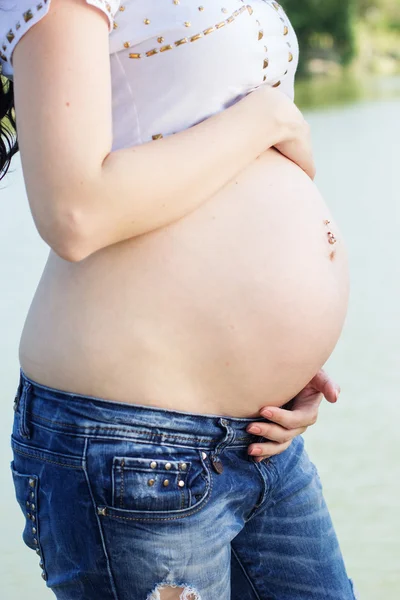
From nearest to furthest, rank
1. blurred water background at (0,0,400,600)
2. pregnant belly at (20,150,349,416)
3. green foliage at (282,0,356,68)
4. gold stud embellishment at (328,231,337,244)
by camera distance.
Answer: pregnant belly at (20,150,349,416)
gold stud embellishment at (328,231,337,244)
blurred water background at (0,0,400,600)
green foliage at (282,0,356,68)

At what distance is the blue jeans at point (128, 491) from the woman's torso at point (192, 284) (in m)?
0.02

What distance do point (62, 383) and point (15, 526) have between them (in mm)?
1332

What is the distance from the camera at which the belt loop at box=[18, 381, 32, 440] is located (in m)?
0.96

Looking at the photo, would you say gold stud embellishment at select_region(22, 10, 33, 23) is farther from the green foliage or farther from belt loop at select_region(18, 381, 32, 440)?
the green foliage

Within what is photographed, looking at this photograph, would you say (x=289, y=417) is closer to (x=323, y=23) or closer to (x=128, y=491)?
(x=128, y=491)

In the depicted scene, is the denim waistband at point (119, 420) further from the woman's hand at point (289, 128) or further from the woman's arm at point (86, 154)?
the woman's hand at point (289, 128)

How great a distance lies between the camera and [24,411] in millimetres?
972

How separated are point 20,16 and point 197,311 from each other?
30cm

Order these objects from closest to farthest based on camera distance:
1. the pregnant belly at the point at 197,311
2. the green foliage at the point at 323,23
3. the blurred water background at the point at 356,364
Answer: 1. the pregnant belly at the point at 197,311
2. the blurred water background at the point at 356,364
3. the green foliage at the point at 323,23

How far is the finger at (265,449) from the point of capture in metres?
0.99

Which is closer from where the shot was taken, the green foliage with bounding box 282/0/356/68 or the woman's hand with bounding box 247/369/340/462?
the woman's hand with bounding box 247/369/340/462

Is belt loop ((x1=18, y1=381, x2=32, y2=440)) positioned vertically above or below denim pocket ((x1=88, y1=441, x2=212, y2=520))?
above

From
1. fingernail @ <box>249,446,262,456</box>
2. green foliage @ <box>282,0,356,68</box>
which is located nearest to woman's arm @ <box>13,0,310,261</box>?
fingernail @ <box>249,446,262,456</box>

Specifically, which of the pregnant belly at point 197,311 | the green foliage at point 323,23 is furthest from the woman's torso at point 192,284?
the green foliage at point 323,23
